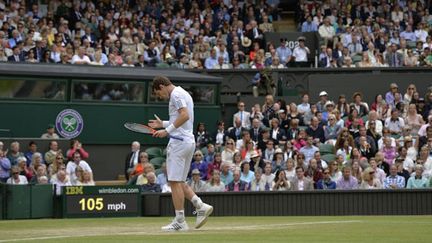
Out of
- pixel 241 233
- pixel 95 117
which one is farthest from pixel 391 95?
pixel 241 233

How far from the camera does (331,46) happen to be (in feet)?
114

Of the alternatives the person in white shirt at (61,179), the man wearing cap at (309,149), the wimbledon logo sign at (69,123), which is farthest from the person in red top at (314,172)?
the wimbledon logo sign at (69,123)

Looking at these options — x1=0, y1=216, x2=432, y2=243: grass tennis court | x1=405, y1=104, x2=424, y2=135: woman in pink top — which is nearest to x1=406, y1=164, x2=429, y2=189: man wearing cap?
x1=405, y1=104, x2=424, y2=135: woman in pink top

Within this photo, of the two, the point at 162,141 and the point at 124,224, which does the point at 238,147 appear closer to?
the point at 162,141

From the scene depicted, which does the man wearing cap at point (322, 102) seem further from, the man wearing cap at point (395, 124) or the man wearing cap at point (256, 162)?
the man wearing cap at point (256, 162)

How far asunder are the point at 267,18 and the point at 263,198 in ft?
51.0

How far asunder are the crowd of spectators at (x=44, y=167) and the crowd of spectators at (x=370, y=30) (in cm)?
1079

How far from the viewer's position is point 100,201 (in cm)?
2155

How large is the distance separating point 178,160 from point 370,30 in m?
22.0

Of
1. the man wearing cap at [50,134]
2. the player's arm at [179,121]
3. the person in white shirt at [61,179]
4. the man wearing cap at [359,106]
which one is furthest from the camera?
the man wearing cap at [359,106]

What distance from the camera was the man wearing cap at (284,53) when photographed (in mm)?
33500

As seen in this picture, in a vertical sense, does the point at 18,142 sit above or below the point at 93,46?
below

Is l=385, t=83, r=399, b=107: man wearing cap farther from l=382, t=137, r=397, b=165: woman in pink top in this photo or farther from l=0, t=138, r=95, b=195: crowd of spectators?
l=0, t=138, r=95, b=195: crowd of spectators

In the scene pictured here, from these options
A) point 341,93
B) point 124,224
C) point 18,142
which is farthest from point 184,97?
point 341,93
